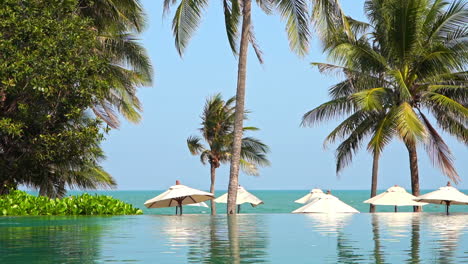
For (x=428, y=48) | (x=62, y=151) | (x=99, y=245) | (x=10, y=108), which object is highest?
(x=428, y=48)

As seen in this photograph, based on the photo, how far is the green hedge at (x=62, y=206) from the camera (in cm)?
1914

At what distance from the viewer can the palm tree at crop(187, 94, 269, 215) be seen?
42281 millimetres

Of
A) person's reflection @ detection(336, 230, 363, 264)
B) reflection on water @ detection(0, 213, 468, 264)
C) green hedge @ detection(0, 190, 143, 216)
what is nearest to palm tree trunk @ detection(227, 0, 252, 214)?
green hedge @ detection(0, 190, 143, 216)

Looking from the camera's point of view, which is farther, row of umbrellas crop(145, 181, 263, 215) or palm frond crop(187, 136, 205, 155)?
palm frond crop(187, 136, 205, 155)

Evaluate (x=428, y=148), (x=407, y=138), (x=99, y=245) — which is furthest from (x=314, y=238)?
(x=428, y=148)

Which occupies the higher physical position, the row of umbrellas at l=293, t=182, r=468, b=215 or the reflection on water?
the row of umbrellas at l=293, t=182, r=468, b=215

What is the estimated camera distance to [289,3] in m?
22.8

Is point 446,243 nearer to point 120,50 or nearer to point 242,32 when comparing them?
point 242,32

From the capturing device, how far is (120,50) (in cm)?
2864

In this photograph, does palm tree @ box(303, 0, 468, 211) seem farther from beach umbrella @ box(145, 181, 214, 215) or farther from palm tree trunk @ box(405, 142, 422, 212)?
beach umbrella @ box(145, 181, 214, 215)

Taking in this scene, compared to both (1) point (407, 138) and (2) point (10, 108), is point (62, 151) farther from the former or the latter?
(1) point (407, 138)

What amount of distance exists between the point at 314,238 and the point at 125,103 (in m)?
21.8

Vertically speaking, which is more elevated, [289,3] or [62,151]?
[289,3]

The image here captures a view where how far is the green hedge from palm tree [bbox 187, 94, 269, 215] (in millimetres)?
22349
